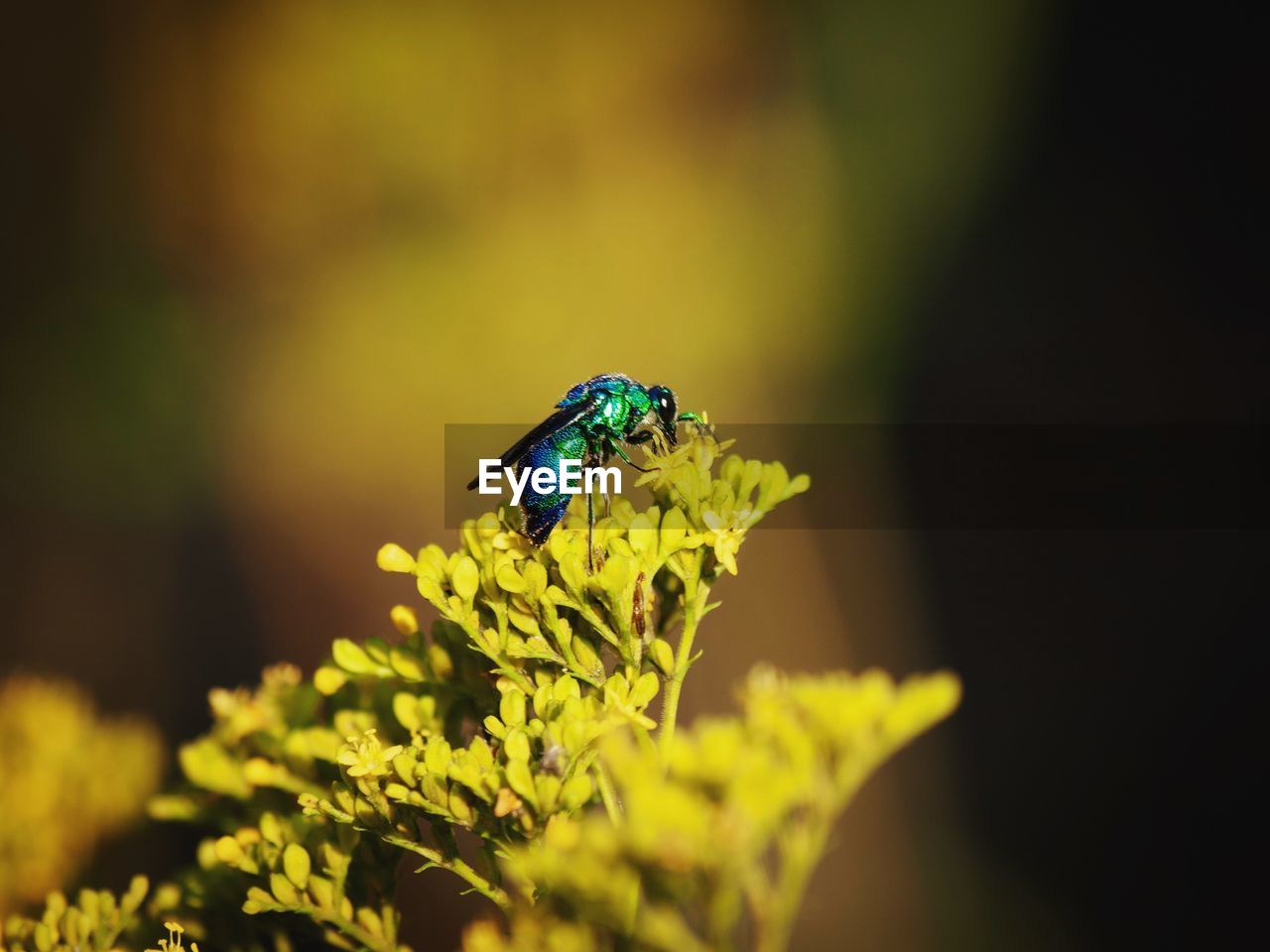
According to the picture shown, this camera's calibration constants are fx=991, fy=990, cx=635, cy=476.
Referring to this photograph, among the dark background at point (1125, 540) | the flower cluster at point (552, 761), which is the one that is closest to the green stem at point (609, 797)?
the flower cluster at point (552, 761)

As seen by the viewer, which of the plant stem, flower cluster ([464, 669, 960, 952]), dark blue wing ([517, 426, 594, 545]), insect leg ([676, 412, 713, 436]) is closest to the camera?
flower cluster ([464, 669, 960, 952])

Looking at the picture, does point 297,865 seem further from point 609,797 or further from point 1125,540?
point 1125,540

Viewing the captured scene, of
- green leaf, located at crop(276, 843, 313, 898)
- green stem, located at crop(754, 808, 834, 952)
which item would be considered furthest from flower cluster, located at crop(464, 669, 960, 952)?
green leaf, located at crop(276, 843, 313, 898)

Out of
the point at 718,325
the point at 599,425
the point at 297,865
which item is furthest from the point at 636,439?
the point at 718,325

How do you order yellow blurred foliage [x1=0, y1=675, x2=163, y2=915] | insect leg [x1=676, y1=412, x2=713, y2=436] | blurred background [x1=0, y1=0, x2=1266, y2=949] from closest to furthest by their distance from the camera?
1. insect leg [x1=676, y1=412, x2=713, y2=436]
2. yellow blurred foliage [x1=0, y1=675, x2=163, y2=915]
3. blurred background [x1=0, y1=0, x2=1266, y2=949]

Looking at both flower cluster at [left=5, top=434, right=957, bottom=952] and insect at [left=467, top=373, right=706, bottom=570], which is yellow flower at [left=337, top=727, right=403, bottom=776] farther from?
insect at [left=467, top=373, right=706, bottom=570]

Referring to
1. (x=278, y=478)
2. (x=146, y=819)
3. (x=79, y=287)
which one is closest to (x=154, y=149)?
(x=79, y=287)
